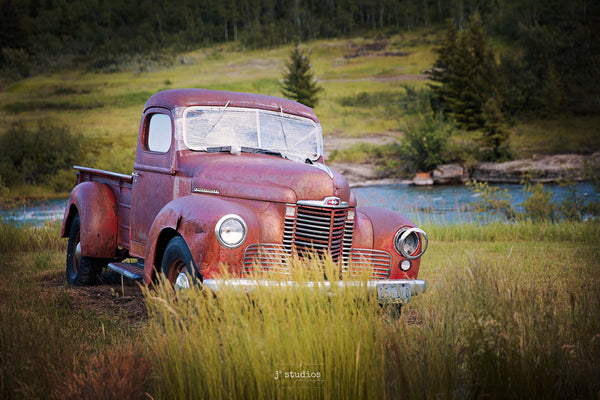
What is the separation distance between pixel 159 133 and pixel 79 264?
226 centimetres

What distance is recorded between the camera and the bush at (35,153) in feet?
96.5

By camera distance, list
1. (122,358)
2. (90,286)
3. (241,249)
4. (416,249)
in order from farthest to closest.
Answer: (90,286) → (416,249) → (241,249) → (122,358)

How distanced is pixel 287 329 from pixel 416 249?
248 centimetres

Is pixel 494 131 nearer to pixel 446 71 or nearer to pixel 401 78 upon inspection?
pixel 446 71

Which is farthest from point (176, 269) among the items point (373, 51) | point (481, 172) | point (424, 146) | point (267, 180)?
point (373, 51)

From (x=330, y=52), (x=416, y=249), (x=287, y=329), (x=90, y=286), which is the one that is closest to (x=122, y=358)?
(x=287, y=329)

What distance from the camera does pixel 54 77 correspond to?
5316cm

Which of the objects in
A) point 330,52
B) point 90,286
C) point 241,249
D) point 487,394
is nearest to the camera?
point 487,394

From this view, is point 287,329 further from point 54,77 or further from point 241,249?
point 54,77

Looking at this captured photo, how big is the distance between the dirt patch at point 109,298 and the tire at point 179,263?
531 mm

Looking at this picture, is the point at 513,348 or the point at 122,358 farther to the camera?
the point at 122,358

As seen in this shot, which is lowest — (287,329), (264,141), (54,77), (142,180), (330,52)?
(287,329)

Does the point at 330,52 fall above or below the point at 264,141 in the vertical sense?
above

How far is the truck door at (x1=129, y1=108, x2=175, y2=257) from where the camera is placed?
573cm
